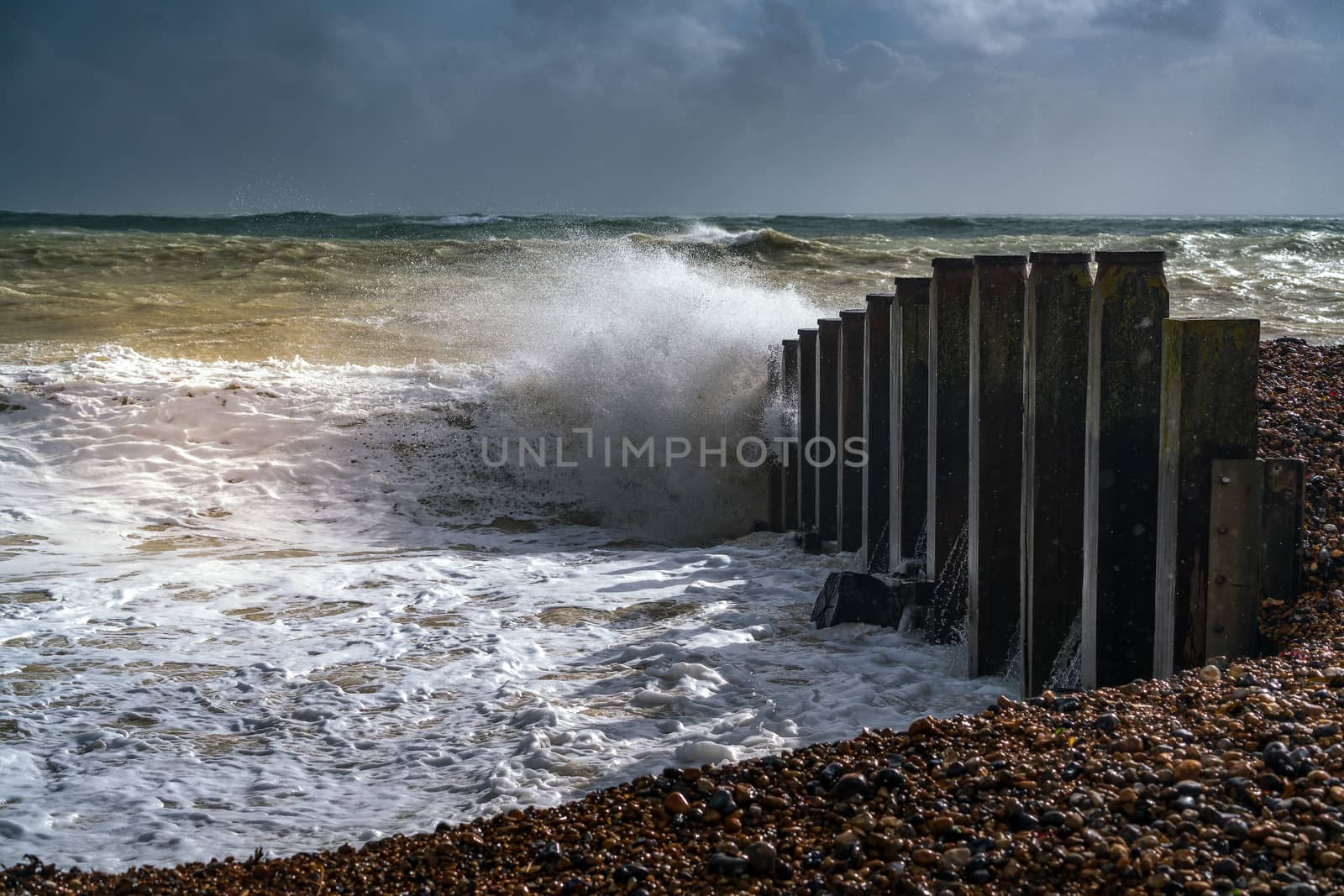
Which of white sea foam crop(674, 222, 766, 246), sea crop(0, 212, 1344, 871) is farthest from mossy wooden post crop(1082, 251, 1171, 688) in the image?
white sea foam crop(674, 222, 766, 246)

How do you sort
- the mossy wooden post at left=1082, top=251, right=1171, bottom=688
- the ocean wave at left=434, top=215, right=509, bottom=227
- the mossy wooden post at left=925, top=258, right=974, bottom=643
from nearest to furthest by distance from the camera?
the mossy wooden post at left=1082, top=251, right=1171, bottom=688 < the mossy wooden post at left=925, top=258, right=974, bottom=643 < the ocean wave at left=434, top=215, right=509, bottom=227

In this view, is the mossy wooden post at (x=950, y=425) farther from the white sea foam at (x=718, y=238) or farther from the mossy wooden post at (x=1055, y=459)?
the white sea foam at (x=718, y=238)

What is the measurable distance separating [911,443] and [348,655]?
3368mm

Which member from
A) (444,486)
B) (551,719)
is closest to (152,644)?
(551,719)

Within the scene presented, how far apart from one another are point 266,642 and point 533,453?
19.8 feet

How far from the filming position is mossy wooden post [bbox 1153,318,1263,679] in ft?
13.5

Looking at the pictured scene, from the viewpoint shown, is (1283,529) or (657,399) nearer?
(1283,529)

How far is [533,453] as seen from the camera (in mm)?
12109

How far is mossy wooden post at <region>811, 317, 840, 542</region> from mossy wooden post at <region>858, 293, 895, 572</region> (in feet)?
3.38

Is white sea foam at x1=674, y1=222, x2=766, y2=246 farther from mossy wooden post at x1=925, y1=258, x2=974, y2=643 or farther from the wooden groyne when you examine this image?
the wooden groyne

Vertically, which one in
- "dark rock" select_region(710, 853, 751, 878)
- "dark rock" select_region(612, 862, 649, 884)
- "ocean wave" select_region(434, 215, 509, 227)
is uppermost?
"ocean wave" select_region(434, 215, 509, 227)

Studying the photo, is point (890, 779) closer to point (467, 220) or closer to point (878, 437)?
point (878, 437)

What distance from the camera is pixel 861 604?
20.4ft

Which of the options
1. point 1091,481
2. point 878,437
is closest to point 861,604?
point 878,437
